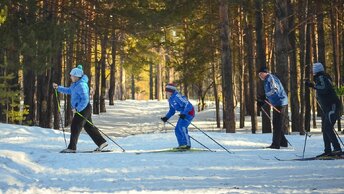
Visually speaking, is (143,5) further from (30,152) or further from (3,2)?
(30,152)

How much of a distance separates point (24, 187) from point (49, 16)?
1348 cm

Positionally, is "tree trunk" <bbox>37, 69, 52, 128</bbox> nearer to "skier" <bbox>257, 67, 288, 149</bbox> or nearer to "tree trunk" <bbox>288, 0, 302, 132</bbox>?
"tree trunk" <bbox>288, 0, 302, 132</bbox>

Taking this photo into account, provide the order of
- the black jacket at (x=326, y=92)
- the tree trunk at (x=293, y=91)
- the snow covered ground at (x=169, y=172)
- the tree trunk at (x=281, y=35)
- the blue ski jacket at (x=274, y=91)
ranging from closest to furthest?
1. the snow covered ground at (x=169, y=172)
2. the black jacket at (x=326, y=92)
3. the blue ski jacket at (x=274, y=91)
4. the tree trunk at (x=281, y=35)
5. the tree trunk at (x=293, y=91)

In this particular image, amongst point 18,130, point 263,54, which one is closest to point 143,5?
point 263,54

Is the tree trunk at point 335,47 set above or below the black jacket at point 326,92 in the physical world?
above

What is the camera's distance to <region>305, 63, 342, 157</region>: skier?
8.85 m

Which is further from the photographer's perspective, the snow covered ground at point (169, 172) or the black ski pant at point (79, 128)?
the black ski pant at point (79, 128)

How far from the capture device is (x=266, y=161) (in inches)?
335

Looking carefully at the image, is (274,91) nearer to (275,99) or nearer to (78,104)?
(275,99)

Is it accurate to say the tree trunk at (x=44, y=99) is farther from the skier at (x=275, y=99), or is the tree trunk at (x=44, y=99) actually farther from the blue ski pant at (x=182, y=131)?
the skier at (x=275, y=99)

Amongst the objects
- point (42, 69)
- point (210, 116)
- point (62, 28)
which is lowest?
Answer: point (210, 116)

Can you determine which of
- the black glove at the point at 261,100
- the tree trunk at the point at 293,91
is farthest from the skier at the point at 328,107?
the tree trunk at the point at 293,91

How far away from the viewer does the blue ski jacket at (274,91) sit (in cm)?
1042

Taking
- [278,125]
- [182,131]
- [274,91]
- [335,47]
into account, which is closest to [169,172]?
[182,131]
